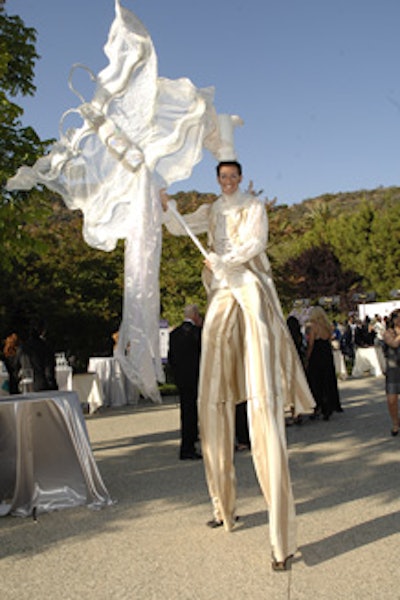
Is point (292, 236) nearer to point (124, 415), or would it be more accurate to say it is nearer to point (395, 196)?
point (124, 415)

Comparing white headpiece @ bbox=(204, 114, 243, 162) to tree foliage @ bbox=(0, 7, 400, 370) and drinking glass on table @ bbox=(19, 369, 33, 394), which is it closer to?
tree foliage @ bbox=(0, 7, 400, 370)

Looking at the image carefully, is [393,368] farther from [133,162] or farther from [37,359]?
[133,162]

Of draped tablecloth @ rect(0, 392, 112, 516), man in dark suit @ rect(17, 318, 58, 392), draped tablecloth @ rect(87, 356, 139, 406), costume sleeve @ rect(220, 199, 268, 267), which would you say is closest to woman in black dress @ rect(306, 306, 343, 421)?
man in dark suit @ rect(17, 318, 58, 392)

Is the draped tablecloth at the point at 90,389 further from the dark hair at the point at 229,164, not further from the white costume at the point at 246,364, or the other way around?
the dark hair at the point at 229,164

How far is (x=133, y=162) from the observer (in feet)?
14.3

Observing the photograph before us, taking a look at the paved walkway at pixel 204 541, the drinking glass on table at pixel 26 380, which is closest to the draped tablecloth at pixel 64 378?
the drinking glass on table at pixel 26 380

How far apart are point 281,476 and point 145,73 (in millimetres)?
2514

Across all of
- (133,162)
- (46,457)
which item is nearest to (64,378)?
(46,457)

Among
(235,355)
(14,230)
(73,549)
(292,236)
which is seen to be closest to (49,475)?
(73,549)

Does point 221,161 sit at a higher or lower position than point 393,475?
higher

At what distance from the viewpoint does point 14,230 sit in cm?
785

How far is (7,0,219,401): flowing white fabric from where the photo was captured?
4.14 metres

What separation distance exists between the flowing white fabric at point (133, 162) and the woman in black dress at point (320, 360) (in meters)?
7.21

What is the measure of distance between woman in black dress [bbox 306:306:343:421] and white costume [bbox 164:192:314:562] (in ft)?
22.5
